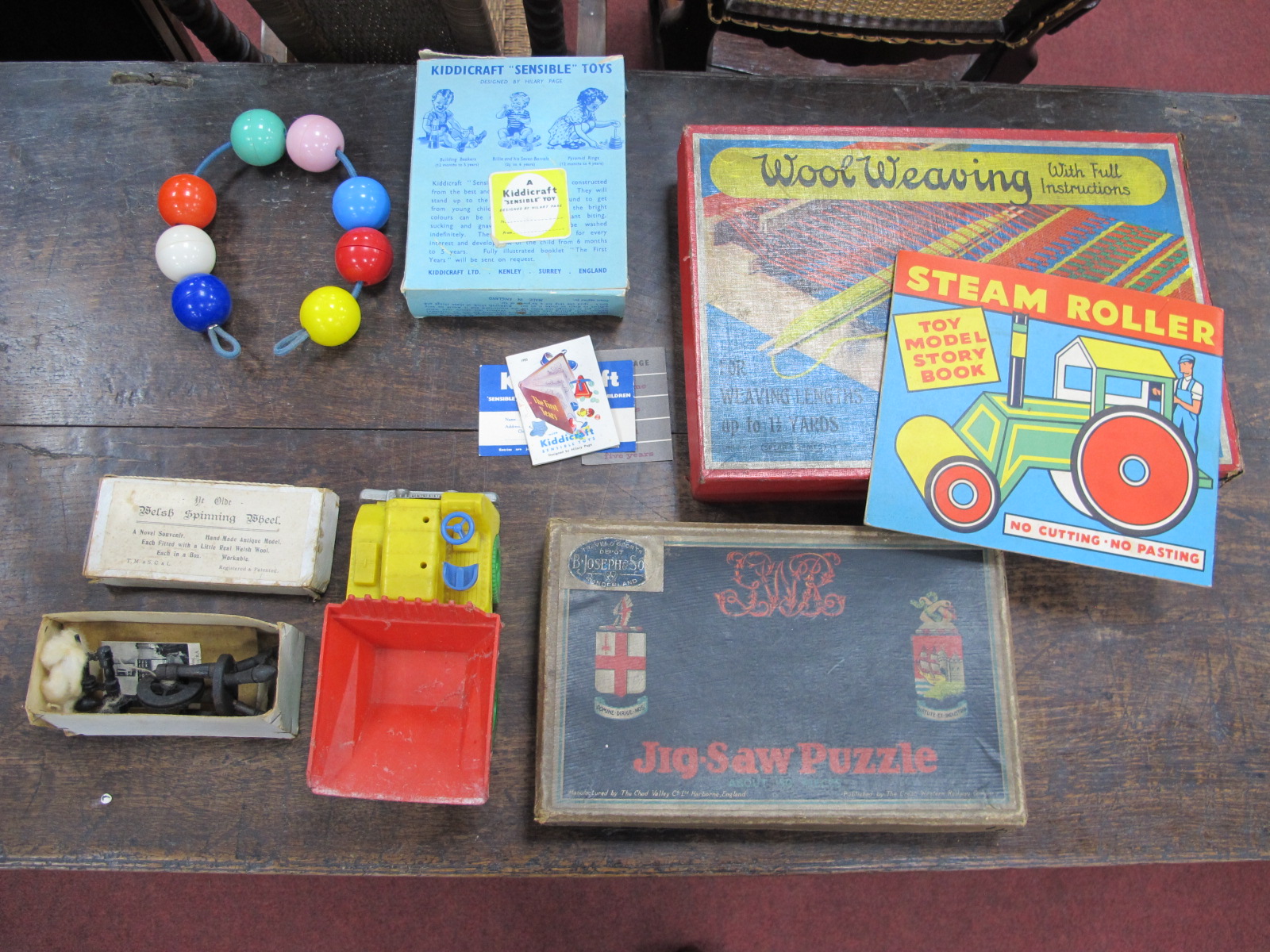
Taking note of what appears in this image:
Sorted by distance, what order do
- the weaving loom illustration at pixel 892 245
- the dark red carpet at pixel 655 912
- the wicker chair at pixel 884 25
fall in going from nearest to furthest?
the weaving loom illustration at pixel 892 245 → the wicker chair at pixel 884 25 → the dark red carpet at pixel 655 912

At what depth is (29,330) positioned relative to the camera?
0.80 meters

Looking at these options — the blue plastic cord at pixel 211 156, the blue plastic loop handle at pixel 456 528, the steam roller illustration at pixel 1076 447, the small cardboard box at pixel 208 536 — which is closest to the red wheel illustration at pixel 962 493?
the steam roller illustration at pixel 1076 447

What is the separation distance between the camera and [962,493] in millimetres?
698

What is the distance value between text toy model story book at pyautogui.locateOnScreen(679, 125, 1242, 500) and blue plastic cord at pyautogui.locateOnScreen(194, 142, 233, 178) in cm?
49

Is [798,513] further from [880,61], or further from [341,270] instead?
[880,61]

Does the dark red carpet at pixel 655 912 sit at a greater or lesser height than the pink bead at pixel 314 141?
lesser

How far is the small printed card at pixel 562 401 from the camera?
0.77 metres

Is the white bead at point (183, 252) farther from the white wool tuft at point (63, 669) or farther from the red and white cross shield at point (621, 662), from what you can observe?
the red and white cross shield at point (621, 662)

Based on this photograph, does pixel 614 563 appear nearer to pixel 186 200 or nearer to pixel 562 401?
pixel 562 401

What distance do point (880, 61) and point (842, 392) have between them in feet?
1.79

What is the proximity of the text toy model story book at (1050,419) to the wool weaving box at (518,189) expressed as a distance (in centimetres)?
30

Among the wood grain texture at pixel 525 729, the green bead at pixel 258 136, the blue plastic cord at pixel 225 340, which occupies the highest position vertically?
the green bead at pixel 258 136

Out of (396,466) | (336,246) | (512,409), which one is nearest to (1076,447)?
(512,409)

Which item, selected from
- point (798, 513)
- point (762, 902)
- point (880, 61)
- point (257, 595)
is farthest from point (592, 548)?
point (762, 902)
